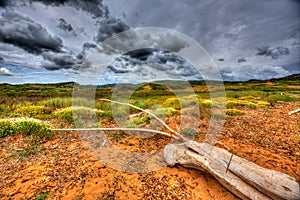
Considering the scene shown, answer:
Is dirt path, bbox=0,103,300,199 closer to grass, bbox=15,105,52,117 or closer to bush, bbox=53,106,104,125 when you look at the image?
bush, bbox=53,106,104,125

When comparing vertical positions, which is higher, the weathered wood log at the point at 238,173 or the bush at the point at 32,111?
the weathered wood log at the point at 238,173

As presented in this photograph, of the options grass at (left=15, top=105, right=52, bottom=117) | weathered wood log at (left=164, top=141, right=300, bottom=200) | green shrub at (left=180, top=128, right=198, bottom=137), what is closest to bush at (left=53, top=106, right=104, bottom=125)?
grass at (left=15, top=105, right=52, bottom=117)

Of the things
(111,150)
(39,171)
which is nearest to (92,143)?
(111,150)

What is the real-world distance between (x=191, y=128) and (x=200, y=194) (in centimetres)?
370

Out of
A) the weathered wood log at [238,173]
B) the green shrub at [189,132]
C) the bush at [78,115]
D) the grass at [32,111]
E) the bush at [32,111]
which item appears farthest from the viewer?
the bush at [32,111]

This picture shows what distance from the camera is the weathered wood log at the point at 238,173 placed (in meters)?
2.69

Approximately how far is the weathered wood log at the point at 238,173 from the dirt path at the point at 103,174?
303mm

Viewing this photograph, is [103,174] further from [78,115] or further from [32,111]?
[32,111]

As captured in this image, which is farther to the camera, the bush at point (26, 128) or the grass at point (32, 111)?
the grass at point (32, 111)

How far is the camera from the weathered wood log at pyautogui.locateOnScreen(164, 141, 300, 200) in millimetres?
2687

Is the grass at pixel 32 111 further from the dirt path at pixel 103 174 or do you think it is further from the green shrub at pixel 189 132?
the green shrub at pixel 189 132

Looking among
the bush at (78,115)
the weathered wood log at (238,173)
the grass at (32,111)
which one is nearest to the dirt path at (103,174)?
the weathered wood log at (238,173)

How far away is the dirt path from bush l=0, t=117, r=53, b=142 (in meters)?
0.38

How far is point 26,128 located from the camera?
6.35 metres
